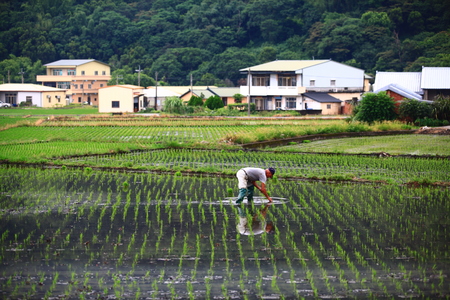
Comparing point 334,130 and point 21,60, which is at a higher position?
point 21,60

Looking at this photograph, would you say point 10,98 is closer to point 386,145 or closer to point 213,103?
point 213,103

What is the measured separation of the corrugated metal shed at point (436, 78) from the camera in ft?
138

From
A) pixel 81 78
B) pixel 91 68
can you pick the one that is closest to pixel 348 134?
pixel 81 78

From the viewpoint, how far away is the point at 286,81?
51250 mm

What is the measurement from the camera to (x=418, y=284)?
7.56 m

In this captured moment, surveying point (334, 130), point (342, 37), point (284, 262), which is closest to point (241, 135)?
point (334, 130)

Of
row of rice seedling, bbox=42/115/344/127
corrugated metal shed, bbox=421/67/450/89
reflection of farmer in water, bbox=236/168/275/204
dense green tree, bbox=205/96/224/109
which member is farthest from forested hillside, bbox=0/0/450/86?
reflection of farmer in water, bbox=236/168/275/204

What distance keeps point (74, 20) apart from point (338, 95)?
154 ft

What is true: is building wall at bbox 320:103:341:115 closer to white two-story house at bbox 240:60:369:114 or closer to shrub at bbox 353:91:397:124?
white two-story house at bbox 240:60:369:114

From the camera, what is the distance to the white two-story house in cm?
5047

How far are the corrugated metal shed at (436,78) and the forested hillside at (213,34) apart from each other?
2197 centimetres

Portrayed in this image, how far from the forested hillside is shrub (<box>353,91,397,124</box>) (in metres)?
35.1

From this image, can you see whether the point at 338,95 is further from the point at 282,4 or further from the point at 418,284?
the point at 418,284

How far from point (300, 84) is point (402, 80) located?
9.84m
